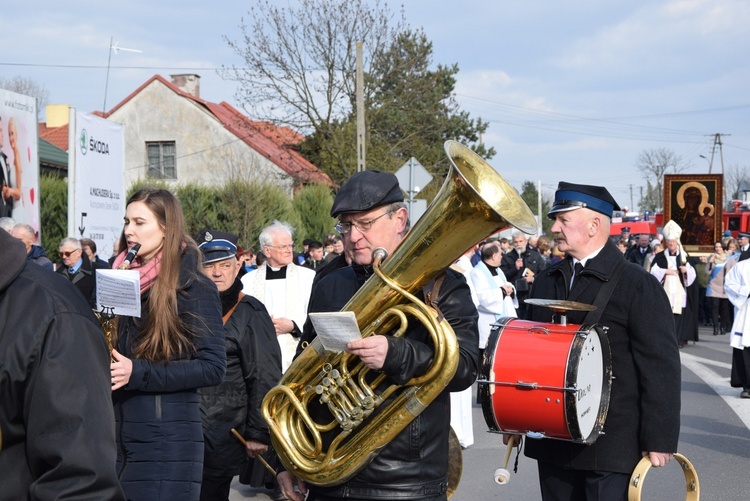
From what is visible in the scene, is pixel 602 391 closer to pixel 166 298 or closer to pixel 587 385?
pixel 587 385

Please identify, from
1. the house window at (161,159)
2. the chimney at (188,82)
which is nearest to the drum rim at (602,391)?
the house window at (161,159)

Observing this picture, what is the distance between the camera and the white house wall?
3966 centimetres

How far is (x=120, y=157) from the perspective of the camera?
39.0 ft

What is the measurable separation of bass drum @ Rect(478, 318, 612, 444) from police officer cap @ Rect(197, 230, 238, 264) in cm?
187

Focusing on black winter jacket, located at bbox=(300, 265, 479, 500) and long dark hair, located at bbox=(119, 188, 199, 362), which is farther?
long dark hair, located at bbox=(119, 188, 199, 362)

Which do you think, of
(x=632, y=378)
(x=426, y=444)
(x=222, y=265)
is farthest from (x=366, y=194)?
(x=222, y=265)

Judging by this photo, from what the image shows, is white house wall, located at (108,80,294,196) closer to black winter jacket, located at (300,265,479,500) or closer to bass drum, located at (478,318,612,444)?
bass drum, located at (478,318,612,444)

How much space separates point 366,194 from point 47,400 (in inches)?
61.7

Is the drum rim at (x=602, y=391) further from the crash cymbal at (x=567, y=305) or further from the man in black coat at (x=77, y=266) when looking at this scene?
the man in black coat at (x=77, y=266)

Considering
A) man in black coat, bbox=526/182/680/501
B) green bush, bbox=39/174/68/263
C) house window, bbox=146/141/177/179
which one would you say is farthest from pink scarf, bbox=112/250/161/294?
house window, bbox=146/141/177/179

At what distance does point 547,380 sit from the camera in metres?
3.73

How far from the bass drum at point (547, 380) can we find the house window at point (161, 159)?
37.7 m

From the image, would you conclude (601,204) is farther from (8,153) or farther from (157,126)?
(157,126)

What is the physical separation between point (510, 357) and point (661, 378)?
650mm
